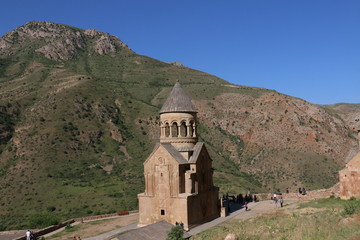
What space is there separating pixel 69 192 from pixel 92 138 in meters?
16.3

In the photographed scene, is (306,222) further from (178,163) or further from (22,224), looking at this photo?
(22,224)

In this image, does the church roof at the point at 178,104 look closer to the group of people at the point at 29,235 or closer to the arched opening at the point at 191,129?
the arched opening at the point at 191,129

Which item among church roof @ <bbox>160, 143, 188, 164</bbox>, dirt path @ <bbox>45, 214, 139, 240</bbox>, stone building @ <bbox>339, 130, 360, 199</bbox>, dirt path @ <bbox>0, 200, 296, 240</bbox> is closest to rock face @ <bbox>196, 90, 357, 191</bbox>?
dirt path @ <bbox>0, 200, 296, 240</bbox>

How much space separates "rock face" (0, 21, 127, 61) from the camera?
102m

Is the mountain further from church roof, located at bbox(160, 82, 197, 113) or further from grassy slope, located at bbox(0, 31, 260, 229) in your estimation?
church roof, located at bbox(160, 82, 197, 113)

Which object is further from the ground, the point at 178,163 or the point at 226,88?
the point at 226,88

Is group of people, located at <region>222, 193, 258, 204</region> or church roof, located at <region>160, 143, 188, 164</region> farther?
group of people, located at <region>222, 193, 258, 204</region>

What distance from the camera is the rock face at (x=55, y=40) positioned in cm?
10188

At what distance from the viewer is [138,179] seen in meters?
47.9

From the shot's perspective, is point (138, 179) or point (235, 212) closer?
point (235, 212)

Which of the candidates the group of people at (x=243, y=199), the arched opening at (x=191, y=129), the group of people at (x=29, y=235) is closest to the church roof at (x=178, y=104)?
the arched opening at (x=191, y=129)

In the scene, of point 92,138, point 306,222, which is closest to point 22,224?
point 92,138

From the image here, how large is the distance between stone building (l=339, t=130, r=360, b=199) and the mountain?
65.2 feet

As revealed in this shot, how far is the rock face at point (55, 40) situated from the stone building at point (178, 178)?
81.5m
